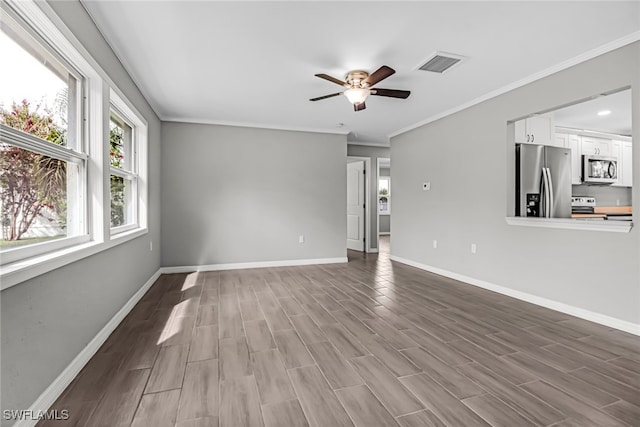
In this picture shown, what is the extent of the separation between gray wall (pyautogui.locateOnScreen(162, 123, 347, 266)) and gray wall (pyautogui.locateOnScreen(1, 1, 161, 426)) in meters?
1.68

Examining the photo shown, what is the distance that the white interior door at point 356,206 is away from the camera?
6941mm

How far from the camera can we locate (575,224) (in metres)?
2.99

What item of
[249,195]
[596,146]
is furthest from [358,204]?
[596,146]

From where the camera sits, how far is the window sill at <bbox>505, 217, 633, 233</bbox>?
2638 mm

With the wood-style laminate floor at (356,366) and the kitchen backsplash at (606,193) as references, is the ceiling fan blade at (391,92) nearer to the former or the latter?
the wood-style laminate floor at (356,366)

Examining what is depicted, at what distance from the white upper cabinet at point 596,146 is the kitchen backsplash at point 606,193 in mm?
607

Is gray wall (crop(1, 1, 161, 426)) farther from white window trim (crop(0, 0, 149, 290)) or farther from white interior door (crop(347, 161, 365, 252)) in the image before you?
white interior door (crop(347, 161, 365, 252))

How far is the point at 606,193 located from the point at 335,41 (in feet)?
20.4

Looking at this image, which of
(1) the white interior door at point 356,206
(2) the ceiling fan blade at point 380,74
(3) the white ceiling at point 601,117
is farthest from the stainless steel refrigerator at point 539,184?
(1) the white interior door at point 356,206

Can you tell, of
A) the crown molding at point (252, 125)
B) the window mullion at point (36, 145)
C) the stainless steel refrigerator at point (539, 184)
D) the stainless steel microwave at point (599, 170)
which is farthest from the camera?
the stainless steel microwave at point (599, 170)


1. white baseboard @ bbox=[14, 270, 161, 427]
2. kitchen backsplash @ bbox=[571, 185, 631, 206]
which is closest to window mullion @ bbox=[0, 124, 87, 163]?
white baseboard @ bbox=[14, 270, 161, 427]

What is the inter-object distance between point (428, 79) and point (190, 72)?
261 cm

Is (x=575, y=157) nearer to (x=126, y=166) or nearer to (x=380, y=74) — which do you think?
(x=380, y=74)

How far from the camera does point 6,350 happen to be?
129cm
